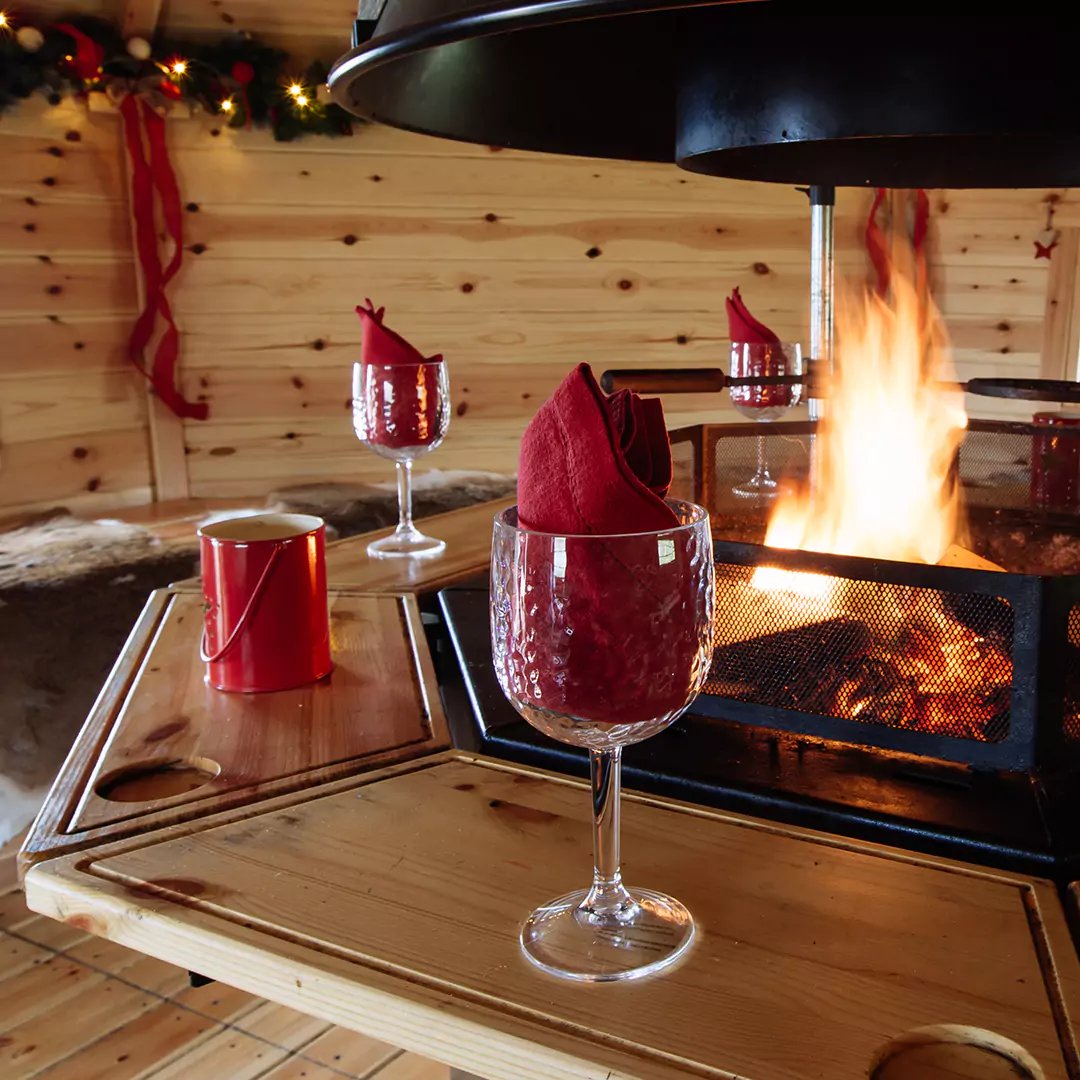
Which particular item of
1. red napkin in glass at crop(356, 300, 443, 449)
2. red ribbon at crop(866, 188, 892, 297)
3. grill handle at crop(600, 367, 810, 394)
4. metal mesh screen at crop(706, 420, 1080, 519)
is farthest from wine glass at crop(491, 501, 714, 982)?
red ribbon at crop(866, 188, 892, 297)

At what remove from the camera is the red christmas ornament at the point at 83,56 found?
237cm

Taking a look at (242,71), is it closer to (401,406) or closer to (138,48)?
(138,48)

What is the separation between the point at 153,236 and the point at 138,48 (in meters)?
0.39

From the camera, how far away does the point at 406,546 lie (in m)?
1.50

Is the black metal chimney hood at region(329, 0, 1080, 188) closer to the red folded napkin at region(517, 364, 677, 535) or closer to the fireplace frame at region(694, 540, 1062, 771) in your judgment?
the red folded napkin at region(517, 364, 677, 535)

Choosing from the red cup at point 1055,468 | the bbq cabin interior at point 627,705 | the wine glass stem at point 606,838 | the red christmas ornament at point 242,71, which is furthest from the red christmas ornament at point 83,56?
the wine glass stem at point 606,838

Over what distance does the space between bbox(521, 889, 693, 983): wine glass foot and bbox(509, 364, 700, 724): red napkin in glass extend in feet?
0.45

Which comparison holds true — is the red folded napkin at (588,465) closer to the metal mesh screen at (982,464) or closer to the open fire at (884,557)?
the open fire at (884,557)

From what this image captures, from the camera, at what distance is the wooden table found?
22.9 inches

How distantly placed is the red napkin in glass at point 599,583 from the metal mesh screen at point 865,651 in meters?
0.28

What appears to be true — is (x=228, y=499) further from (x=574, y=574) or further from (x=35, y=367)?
(x=574, y=574)

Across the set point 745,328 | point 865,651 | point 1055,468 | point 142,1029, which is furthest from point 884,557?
point 142,1029

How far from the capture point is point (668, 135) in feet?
3.83

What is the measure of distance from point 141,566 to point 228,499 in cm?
55
